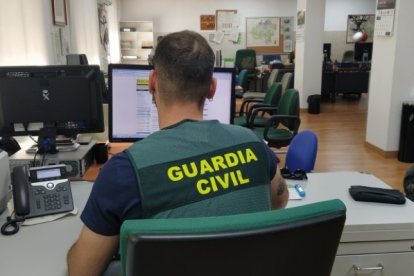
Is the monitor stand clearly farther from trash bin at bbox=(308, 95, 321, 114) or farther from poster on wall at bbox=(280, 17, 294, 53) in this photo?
poster on wall at bbox=(280, 17, 294, 53)

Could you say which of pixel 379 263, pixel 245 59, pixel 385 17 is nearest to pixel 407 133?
pixel 385 17

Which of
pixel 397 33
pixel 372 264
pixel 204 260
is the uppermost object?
pixel 397 33

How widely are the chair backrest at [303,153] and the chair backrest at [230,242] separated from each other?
1.49 metres

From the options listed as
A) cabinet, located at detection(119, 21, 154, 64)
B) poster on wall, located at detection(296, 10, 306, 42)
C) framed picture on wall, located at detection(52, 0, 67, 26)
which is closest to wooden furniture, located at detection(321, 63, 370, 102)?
poster on wall, located at detection(296, 10, 306, 42)

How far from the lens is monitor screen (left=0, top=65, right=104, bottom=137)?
1.94m

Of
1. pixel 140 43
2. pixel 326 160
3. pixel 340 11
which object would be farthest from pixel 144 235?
pixel 340 11

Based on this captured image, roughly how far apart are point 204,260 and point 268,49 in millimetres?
10244

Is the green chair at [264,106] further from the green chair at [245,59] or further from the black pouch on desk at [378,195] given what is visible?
the green chair at [245,59]

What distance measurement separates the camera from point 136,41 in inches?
396

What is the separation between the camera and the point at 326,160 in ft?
15.0

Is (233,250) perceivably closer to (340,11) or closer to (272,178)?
(272,178)

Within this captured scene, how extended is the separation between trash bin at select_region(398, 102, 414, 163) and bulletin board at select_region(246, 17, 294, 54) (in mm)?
6408

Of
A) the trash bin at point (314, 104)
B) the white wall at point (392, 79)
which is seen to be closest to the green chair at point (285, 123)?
the white wall at point (392, 79)

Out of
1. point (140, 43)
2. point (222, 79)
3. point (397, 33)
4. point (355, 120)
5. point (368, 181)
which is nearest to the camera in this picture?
point (368, 181)
